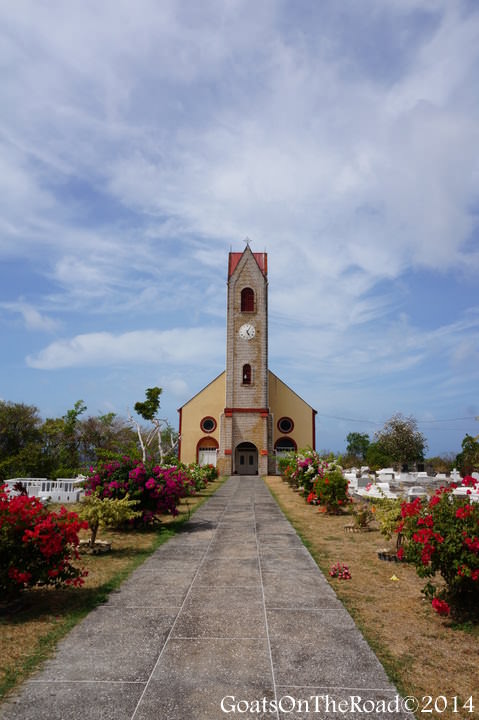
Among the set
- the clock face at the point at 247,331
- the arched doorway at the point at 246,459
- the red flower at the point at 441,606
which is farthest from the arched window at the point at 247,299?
the red flower at the point at 441,606

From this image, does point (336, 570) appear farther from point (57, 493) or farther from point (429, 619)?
point (57, 493)

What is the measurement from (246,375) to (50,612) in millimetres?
34911

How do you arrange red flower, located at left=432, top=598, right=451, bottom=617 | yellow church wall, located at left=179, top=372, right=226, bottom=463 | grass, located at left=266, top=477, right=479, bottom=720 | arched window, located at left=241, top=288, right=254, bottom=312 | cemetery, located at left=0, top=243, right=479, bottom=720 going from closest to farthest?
cemetery, located at left=0, top=243, right=479, bottom=720, grass, located at left=266, top=477, right=479, bottom=720, red flower, located at left=432, top=598, right=451, bottom=617, arched window, located at left=241, top=288, right=254, bottom=312, yellow church wall, located at left=179, top=372, right=226, bottom=463

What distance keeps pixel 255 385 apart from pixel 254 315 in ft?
19.4

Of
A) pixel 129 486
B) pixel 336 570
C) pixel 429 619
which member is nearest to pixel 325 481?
pixel 129 486

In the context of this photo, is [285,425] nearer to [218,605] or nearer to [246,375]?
[246,375]

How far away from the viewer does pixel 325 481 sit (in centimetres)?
1612

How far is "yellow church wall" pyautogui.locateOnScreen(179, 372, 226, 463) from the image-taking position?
1700 inches

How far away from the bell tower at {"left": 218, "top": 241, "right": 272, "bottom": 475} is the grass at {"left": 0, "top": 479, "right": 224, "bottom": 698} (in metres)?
28.7

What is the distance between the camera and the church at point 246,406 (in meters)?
39.6

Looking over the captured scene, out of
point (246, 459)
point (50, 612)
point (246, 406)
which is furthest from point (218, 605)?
point (246, 459)

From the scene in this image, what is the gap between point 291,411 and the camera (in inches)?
1735

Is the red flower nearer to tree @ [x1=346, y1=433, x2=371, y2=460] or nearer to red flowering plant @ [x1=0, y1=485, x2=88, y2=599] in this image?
red flowering plant @ [x1=0, y1=485, x2=88, y2=599]

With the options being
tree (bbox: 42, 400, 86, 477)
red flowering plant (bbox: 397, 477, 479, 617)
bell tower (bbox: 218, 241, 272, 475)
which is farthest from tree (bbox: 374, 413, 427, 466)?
red flowering plant (bbox: 397, 477, 479, 617)
